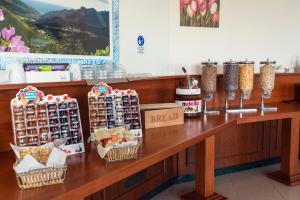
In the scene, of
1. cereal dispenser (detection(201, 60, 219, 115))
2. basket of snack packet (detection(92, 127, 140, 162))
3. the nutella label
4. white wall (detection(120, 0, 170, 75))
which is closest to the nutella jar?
the nutella label

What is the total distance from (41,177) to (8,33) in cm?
128

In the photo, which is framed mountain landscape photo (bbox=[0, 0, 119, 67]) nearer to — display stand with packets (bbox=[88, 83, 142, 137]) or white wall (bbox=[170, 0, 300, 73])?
display stand with packets (bbox=[88, 83, 142, 137])

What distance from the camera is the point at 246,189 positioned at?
2799 millimetres

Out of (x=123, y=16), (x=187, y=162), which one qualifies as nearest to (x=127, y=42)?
(x=123, y=16)

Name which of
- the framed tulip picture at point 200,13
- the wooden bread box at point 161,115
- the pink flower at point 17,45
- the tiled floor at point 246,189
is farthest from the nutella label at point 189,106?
the framed tulip picture at point 200,13

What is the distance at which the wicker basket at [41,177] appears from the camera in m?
1.09

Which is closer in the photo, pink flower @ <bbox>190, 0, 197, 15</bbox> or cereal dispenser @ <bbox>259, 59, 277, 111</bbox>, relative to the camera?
cereal dispenser @ <bbox>259, 59, 277, 111</bbox>

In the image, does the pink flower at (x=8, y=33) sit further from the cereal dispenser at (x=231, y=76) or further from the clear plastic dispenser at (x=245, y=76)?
the clear plastic dispenser at (x=245, y=76)

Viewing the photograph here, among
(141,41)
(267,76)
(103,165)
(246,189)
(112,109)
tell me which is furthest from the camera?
(141,41)

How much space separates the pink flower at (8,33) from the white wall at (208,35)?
1.02 metres

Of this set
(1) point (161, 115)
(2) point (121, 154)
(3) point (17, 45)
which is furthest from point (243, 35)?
(2) point (121, 154)

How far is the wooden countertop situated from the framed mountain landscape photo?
896mm

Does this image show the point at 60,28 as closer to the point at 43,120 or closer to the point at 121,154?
the point at 43,120

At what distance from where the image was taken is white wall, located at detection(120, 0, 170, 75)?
285 centimetres
